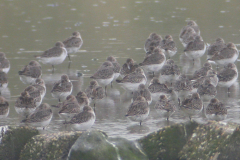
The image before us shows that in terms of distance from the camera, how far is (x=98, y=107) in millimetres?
13203

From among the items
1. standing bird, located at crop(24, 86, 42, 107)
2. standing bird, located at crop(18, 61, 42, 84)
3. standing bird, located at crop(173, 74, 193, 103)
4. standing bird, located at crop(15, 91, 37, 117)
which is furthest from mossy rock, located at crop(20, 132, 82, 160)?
standing bird, located at crop(18, 61, 42, 84)

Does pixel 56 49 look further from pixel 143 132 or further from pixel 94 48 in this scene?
pixel 143 132

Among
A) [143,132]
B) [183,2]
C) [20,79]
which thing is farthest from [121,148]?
[183,2]

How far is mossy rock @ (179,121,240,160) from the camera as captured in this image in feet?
26.6

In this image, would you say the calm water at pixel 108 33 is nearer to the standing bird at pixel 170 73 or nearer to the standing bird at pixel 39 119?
the standing bird at pixel 39 119

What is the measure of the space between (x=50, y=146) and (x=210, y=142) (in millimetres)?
3261

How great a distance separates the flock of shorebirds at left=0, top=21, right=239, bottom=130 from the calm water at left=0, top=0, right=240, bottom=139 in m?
0.37

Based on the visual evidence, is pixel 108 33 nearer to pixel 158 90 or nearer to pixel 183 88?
pixel 158 90

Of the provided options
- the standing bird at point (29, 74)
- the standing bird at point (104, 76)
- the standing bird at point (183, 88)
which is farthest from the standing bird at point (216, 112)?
the standing bird at point (29, 74)

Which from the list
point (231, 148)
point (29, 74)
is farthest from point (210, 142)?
point (29, 74)

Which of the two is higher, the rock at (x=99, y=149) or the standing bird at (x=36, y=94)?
the standing bird at (x=36, y=94)

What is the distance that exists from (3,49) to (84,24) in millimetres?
8889

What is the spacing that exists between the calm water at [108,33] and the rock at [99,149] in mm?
1715

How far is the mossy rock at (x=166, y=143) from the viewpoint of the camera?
8805mm
